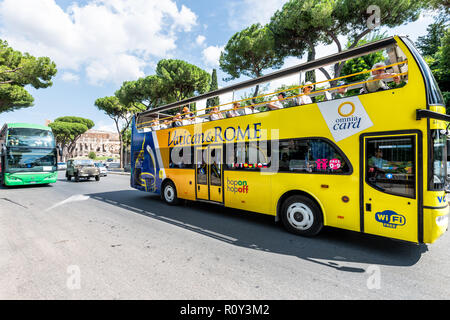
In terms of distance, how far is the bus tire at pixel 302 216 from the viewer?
457 centimetres

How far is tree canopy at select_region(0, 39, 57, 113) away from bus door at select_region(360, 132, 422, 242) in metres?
22.5

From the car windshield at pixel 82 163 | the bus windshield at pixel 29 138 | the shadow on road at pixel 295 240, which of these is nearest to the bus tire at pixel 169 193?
the shadow on road at pixel 295 240

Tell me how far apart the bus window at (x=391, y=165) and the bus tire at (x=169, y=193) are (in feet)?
20.3

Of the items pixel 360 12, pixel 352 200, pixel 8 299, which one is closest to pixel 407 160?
pixel 352 200

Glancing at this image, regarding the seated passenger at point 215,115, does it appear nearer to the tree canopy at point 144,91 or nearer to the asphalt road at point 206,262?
the asphalt road at point 206,262

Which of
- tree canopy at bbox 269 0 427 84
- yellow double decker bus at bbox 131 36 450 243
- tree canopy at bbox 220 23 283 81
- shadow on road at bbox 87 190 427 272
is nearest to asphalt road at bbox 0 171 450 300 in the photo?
shadow on road at bbox 87 190 427 272

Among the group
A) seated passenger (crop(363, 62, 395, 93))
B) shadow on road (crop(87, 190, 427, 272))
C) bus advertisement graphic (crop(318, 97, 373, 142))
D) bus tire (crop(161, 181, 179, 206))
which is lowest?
shadow on road (crop(87, 190, 427, 272))

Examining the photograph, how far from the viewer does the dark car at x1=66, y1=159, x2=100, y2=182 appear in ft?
54.1

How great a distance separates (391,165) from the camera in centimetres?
374

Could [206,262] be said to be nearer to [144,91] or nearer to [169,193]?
[169,193]

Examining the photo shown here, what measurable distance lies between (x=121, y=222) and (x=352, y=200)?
219 inches

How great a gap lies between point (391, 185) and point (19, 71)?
2413 centimetres

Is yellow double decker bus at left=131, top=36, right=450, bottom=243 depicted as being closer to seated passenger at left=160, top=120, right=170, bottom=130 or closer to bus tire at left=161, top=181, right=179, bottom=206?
bus tire at left=161, top=181, right=179, bottom=206

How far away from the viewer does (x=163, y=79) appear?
23.2 meters
